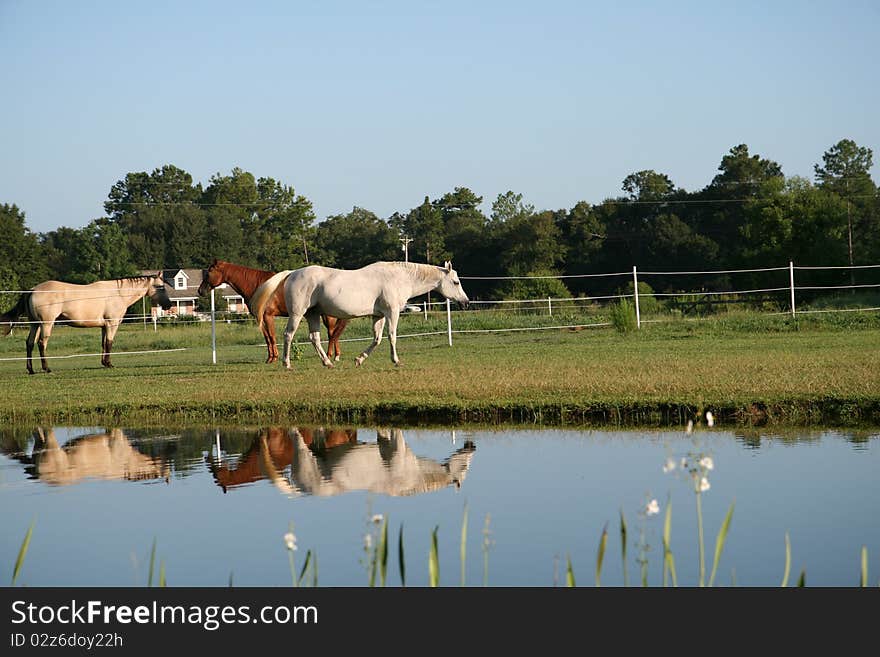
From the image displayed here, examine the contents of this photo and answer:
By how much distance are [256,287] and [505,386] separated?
280 inches

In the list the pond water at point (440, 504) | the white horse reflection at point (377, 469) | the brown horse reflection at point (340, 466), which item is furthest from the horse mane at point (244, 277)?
the white horse reflection at point (377, 469)

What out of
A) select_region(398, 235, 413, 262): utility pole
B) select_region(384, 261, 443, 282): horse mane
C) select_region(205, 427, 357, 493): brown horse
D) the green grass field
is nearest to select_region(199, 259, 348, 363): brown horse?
the green grass field

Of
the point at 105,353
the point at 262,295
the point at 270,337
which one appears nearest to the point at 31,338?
the point at 105,353

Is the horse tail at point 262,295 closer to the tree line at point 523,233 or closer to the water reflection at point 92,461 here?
the water reflection at point 92,461

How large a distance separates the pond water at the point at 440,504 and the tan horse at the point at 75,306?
26.9ft

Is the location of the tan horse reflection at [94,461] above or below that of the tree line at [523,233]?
below

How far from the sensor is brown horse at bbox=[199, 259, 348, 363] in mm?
16188

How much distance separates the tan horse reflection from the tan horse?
7682 millimetres

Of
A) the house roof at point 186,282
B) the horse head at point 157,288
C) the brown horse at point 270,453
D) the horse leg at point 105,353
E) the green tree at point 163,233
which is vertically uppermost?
the green tree at point 163,233

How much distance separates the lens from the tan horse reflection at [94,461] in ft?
25.6

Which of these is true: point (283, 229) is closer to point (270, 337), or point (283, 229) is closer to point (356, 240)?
point (356, 240)

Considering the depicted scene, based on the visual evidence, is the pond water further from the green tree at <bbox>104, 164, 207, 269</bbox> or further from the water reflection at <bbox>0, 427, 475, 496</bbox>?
the green tree at <bbox>104, 164, 207, 269</bbox>

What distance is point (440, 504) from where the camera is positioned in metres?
6.46
